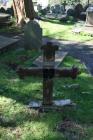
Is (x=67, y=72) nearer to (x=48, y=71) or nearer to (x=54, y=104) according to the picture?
(x=48, y=71)

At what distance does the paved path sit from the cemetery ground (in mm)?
2019

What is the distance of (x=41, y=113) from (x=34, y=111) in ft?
0.38

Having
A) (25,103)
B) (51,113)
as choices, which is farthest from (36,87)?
(51,113)

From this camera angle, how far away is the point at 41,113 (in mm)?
5434

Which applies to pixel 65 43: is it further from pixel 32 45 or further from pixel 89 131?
pixel 89 131

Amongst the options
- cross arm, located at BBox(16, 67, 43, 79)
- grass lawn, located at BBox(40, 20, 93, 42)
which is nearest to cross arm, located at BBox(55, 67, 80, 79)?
cross arm, located at BBox(16, 67, 43, 79)

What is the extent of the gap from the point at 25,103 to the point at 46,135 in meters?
1.25

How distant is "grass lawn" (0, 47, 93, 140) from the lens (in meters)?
4.80

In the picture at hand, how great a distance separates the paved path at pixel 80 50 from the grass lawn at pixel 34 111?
252cm

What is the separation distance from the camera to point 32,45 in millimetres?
11078

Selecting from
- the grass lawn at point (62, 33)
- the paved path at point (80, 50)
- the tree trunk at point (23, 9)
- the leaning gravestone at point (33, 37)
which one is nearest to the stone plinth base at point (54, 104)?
the paved path at point (80, 50)

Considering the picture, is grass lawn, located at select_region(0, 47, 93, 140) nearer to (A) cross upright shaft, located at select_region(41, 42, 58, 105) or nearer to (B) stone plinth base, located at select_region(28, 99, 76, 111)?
(B) stone plinth base, located at select_region(28, 99, 76, 111)

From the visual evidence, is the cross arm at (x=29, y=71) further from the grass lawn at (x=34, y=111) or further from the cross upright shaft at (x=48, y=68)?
the grass lawn at (x=34, y=111)

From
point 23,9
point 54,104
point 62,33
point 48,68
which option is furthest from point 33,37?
point 23,9
